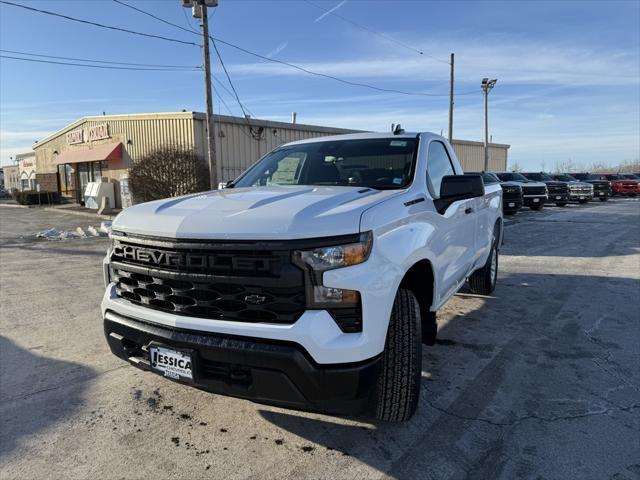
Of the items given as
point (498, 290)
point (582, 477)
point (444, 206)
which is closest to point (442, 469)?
point (582, 477)

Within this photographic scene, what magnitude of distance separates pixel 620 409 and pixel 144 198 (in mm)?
17653

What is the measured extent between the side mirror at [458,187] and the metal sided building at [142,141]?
17.7 metres

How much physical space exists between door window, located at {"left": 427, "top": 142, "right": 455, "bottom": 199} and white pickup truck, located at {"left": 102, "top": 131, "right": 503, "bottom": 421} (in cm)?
44

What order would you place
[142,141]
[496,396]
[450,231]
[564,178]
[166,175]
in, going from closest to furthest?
[496,396] < [450,231] < [166,175] < [142,141] < [564,178]

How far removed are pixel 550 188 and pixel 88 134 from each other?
25330mm

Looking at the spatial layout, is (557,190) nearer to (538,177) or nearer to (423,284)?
(538,177)

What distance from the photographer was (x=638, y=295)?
6277 mm

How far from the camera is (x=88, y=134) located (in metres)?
27.3

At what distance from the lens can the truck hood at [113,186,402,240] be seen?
94.2 inches

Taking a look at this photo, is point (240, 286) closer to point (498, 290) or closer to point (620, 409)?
point (620, 409)

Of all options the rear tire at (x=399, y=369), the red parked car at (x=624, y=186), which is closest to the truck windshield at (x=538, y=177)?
the red parked car at (x=624, y=186)

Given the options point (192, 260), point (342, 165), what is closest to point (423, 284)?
point (342, 165)

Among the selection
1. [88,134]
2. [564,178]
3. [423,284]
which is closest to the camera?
[423,284]

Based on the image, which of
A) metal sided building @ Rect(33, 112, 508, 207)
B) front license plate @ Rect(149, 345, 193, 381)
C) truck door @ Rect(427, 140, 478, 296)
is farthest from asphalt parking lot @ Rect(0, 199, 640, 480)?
metal sided building @ Rect(33, 112, 508, 207)
